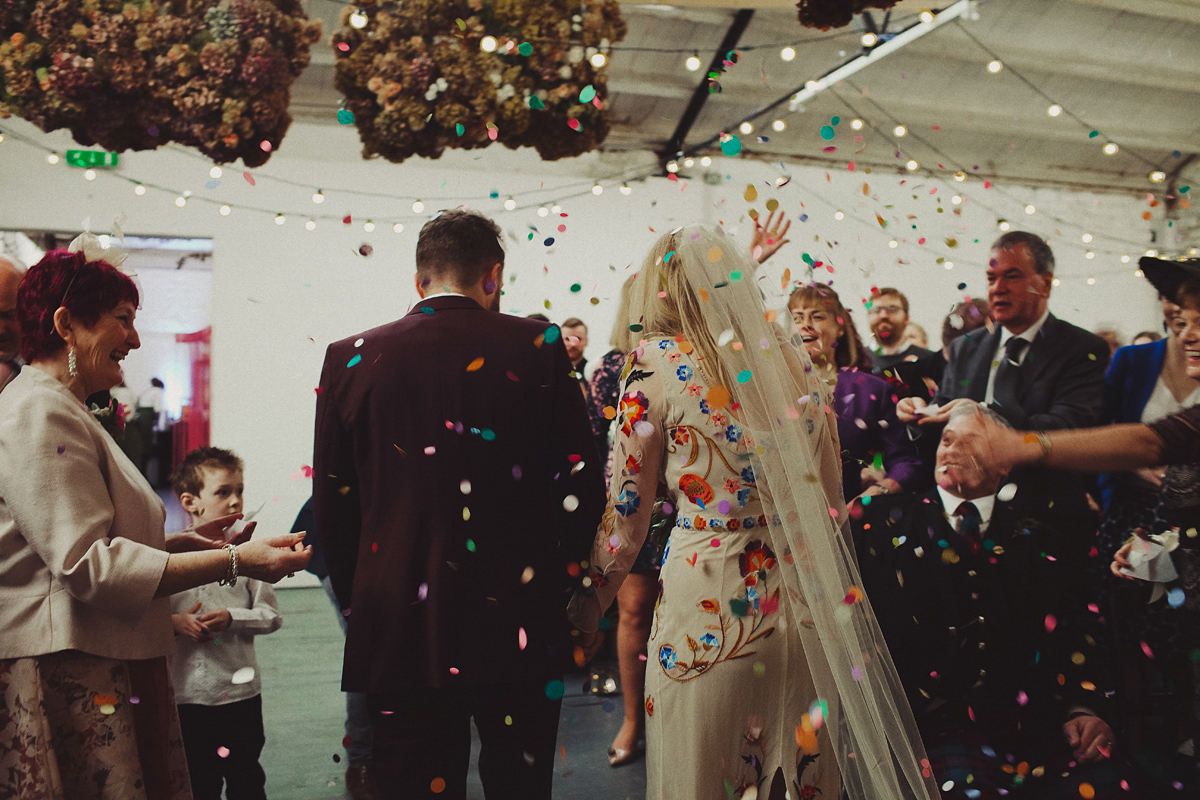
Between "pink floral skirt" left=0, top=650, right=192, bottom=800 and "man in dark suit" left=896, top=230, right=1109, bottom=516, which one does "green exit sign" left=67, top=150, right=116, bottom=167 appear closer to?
"pink floral skirt" left=0, top=650, right=192, bottom=800

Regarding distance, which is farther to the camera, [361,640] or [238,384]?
[238,384]

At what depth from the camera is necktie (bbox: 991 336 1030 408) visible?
9.17ft

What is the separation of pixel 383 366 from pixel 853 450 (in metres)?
1.78

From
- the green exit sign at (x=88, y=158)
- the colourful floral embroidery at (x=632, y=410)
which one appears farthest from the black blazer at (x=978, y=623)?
the green exit sign at (x=88, y=158)

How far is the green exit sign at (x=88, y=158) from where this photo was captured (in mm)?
5945

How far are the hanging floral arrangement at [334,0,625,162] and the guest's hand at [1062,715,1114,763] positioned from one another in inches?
89.5

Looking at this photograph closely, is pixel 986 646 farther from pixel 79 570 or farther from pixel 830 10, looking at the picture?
pixel 79 570

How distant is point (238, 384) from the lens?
6.39 meters

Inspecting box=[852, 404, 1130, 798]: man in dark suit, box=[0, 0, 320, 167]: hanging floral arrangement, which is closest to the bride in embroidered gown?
box=[852, 404, 1130, 798]: man in dark suit

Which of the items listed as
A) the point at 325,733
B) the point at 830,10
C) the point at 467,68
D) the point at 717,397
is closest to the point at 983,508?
the point at 717,397

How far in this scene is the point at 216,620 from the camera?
7.50ft

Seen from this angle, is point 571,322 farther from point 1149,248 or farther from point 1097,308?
point 1149,248

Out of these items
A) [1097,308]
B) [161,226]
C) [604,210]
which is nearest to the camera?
[161,226]

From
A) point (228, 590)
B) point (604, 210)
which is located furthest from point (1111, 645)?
point (604, 210)
